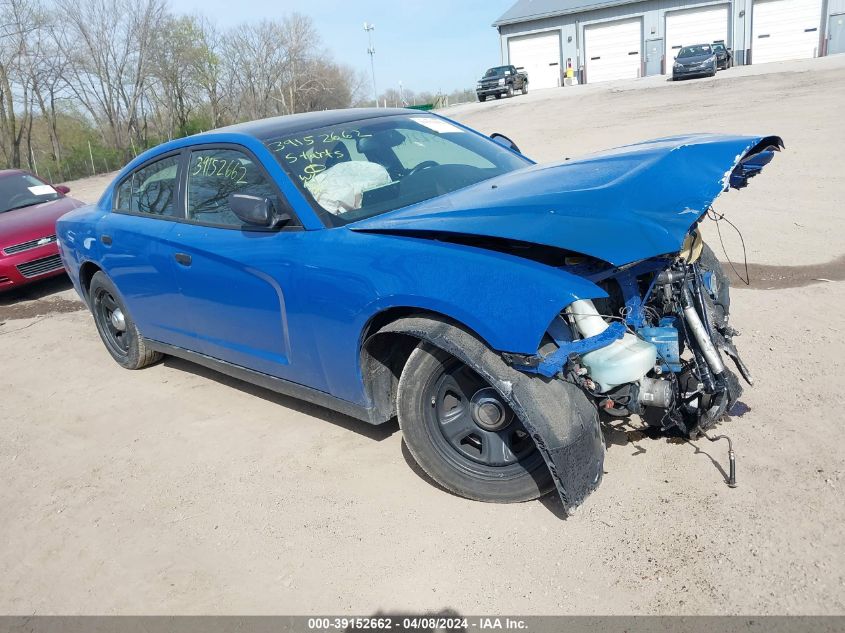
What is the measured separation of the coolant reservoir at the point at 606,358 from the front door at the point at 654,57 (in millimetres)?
40889

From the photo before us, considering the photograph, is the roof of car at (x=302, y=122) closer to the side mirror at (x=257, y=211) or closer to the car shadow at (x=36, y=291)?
the side mirror at (x=257, y=211)

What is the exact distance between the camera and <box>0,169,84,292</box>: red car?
7.79m

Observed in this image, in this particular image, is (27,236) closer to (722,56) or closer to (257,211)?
(257,211)

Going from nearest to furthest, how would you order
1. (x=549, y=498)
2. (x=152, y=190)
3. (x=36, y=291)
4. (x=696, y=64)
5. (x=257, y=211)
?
(x=549, y=498)
(x=257, y=211)
(x=152, y=190)
(x=36, y=291)
(x=696, y=64)

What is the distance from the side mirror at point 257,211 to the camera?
3287 millimetres

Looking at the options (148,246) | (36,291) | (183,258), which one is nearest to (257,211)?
(183,258)

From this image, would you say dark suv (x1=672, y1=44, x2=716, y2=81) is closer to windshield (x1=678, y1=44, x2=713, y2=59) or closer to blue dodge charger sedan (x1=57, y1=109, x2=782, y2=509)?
windshield (x1=678, y1=44, x2=713, y2=59)

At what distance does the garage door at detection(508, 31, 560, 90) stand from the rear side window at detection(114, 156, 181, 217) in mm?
41959

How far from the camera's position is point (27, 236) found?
314 inches

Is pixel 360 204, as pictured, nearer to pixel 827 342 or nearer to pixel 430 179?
pixel 430 179

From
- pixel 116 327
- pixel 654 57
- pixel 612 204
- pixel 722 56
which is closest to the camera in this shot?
pixel 612 204

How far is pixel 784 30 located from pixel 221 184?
1632 inches

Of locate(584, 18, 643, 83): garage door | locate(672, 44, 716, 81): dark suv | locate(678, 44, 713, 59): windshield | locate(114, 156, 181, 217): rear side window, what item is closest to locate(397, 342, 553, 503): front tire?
locate(114, 156, 181, 217): rear side window

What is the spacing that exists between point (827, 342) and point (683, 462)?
5.50 feet
